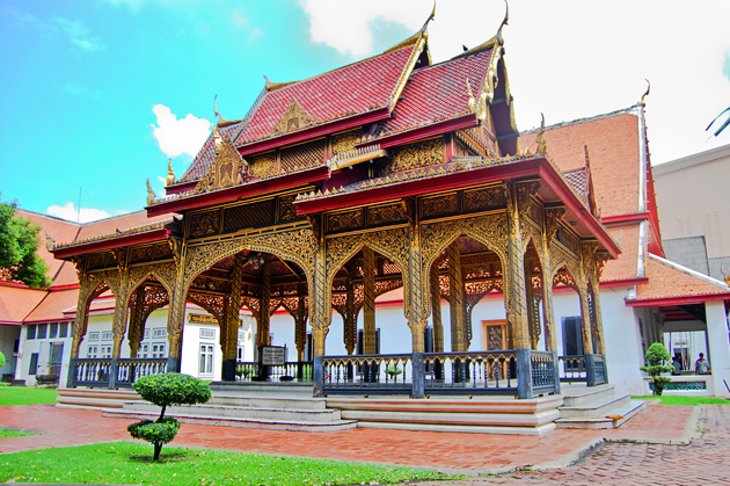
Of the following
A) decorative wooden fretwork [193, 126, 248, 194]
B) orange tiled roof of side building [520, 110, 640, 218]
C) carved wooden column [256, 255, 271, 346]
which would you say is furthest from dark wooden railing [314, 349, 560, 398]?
orange tiled roof of side building [520, 110, 640, 218]

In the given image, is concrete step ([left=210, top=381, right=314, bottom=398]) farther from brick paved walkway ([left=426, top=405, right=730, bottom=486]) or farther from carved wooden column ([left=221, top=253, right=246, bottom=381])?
brick paved walkway ([left=426, top=405, right=730, bottom=486])

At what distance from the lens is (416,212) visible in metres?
10.1

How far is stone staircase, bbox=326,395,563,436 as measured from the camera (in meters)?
8.46

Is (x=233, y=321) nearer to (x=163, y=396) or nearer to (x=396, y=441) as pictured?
(x=396, y=441)

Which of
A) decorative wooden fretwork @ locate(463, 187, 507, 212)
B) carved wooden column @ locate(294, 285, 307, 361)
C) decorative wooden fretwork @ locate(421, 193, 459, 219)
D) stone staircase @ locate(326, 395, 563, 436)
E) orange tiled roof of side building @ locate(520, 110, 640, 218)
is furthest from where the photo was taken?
orange tiled roof of side building @ locate(520, 110, 640, 218)

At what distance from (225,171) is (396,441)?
7.21m

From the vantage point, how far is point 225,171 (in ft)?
41.3

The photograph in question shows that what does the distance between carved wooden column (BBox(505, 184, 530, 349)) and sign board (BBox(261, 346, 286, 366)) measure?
7265mm

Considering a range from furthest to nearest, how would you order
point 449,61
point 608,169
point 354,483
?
1. point 608,169
2. point 449,61
3. point 354,483

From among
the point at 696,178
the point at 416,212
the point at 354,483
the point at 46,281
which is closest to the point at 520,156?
the point at 416,212

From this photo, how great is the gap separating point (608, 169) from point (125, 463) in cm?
2072

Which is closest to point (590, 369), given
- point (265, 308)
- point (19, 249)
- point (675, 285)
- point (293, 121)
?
point (675, 285)

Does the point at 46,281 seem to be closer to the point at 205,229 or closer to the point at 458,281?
the point at 205,229

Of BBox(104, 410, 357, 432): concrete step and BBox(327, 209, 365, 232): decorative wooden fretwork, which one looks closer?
BBox(104, 410, 357, 432): concrete step
